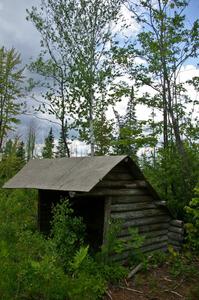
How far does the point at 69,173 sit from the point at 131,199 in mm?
1930

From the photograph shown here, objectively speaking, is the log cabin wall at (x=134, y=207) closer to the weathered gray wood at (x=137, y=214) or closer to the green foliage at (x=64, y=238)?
the weathered gray wood at (x=137, y=214)

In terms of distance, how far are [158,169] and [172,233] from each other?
247 cm

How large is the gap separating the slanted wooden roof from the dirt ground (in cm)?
246

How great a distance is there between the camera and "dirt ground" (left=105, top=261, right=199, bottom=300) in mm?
6984

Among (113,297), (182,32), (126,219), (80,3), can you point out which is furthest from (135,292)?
(80,3)

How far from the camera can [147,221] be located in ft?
31.3

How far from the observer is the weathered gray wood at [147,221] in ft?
29.3

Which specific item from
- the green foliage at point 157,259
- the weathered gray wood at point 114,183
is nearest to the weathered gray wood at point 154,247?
the green foliage at point 157,259

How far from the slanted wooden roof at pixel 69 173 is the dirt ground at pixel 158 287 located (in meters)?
2.46

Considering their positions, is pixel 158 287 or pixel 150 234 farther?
pixel 150 234

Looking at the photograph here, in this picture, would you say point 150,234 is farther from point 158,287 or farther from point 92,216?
point 158,287

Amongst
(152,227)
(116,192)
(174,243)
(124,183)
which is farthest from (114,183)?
(174,243)

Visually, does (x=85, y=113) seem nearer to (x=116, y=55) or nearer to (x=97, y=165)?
(x=116, y=55)

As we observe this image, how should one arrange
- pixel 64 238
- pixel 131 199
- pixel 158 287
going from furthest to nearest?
pixel 131 199 < pixel 158 287 < pixel 64 238
